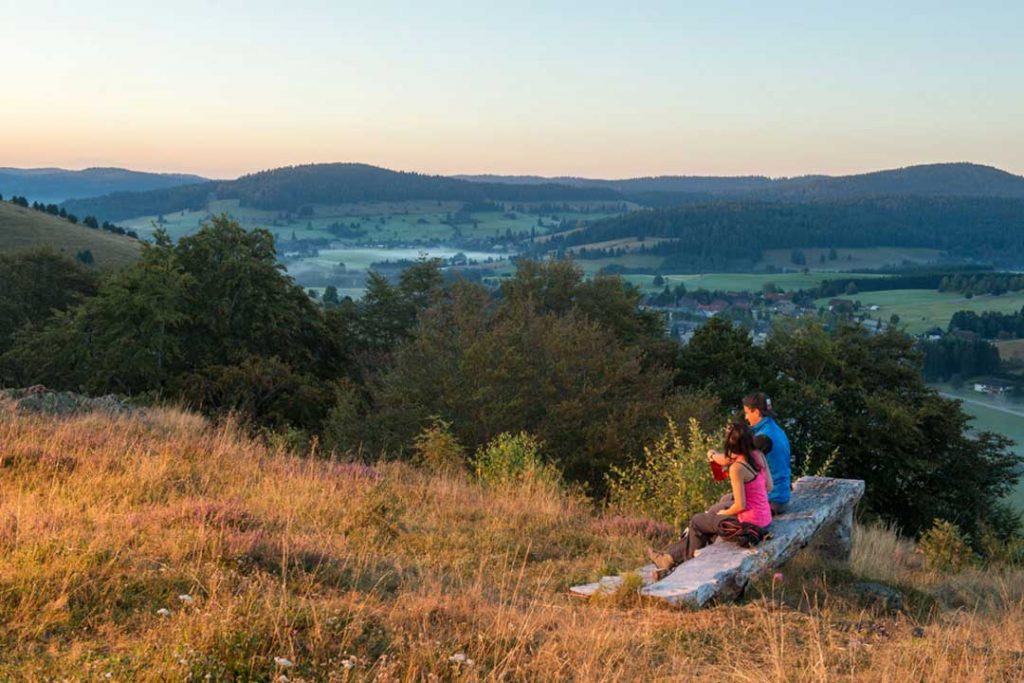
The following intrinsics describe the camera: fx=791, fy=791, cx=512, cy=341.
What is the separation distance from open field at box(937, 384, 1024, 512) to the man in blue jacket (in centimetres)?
8194

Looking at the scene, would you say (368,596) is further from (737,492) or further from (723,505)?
(723,505)

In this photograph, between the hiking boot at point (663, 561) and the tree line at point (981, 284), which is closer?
the hiking boot at point (663, 561)

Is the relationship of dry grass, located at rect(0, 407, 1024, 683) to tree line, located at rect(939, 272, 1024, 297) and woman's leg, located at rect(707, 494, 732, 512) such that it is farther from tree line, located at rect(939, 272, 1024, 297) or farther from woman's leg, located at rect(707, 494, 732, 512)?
tree line, located at rect(939, 272, 1024, 297)

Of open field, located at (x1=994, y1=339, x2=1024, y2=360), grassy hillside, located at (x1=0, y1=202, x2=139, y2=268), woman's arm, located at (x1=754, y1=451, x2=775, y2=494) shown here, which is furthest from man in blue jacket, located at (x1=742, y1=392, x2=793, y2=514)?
open field, located at (x1=994, y1=339, x2=1024, y2=360)

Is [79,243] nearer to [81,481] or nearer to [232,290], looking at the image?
[232,290]

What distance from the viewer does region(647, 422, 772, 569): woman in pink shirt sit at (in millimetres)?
7312

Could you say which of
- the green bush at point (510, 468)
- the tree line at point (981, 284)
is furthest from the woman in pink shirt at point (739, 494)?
the tree line at point (981, 284)

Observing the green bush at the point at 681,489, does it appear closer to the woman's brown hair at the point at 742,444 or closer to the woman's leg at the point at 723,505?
the woman's leg at the point at 723,505

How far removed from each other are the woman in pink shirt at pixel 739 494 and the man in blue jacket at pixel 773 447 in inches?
33.9

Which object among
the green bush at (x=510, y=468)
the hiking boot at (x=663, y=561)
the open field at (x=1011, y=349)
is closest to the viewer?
the hiking boot at (x=663, y=561)

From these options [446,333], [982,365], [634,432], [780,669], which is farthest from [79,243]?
[982,365]

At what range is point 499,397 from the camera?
77.1 ft

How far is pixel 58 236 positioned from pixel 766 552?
318 feet

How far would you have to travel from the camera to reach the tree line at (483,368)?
2348 cm
